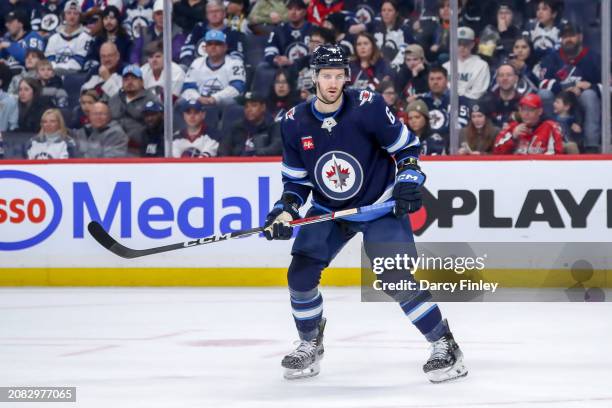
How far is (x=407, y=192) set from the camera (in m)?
4.46

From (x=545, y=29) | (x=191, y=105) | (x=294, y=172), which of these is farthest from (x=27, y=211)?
(x=294, y=172)

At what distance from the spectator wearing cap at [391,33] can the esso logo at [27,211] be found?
244 cm

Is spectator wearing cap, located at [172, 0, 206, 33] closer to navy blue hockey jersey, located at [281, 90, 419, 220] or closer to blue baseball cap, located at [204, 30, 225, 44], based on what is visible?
blue baseball cap, located at [204, 30, 225, 44]

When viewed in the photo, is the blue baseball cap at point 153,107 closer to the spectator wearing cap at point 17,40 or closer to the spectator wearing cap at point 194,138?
the spectator wearing cap at point 194,138

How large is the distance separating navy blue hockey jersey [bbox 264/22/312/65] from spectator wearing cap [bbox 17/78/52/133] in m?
1.57

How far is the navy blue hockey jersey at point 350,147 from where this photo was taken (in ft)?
15.0

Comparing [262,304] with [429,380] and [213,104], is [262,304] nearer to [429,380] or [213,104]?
[213,104]

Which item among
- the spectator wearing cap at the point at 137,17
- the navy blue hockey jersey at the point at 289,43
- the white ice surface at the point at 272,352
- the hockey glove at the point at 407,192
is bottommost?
the white ice surface at the point at 272,352

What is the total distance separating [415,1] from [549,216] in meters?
1.70

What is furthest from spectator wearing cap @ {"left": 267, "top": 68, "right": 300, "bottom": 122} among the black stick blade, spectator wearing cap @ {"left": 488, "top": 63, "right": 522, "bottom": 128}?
the black stick blade

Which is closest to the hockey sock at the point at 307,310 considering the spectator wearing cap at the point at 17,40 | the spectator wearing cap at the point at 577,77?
the spectator wearing cap at the point at 577,77

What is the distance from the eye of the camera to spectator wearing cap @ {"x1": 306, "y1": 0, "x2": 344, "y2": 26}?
8.64 metres

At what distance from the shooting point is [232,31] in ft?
28.8

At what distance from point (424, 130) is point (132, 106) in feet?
6.48
